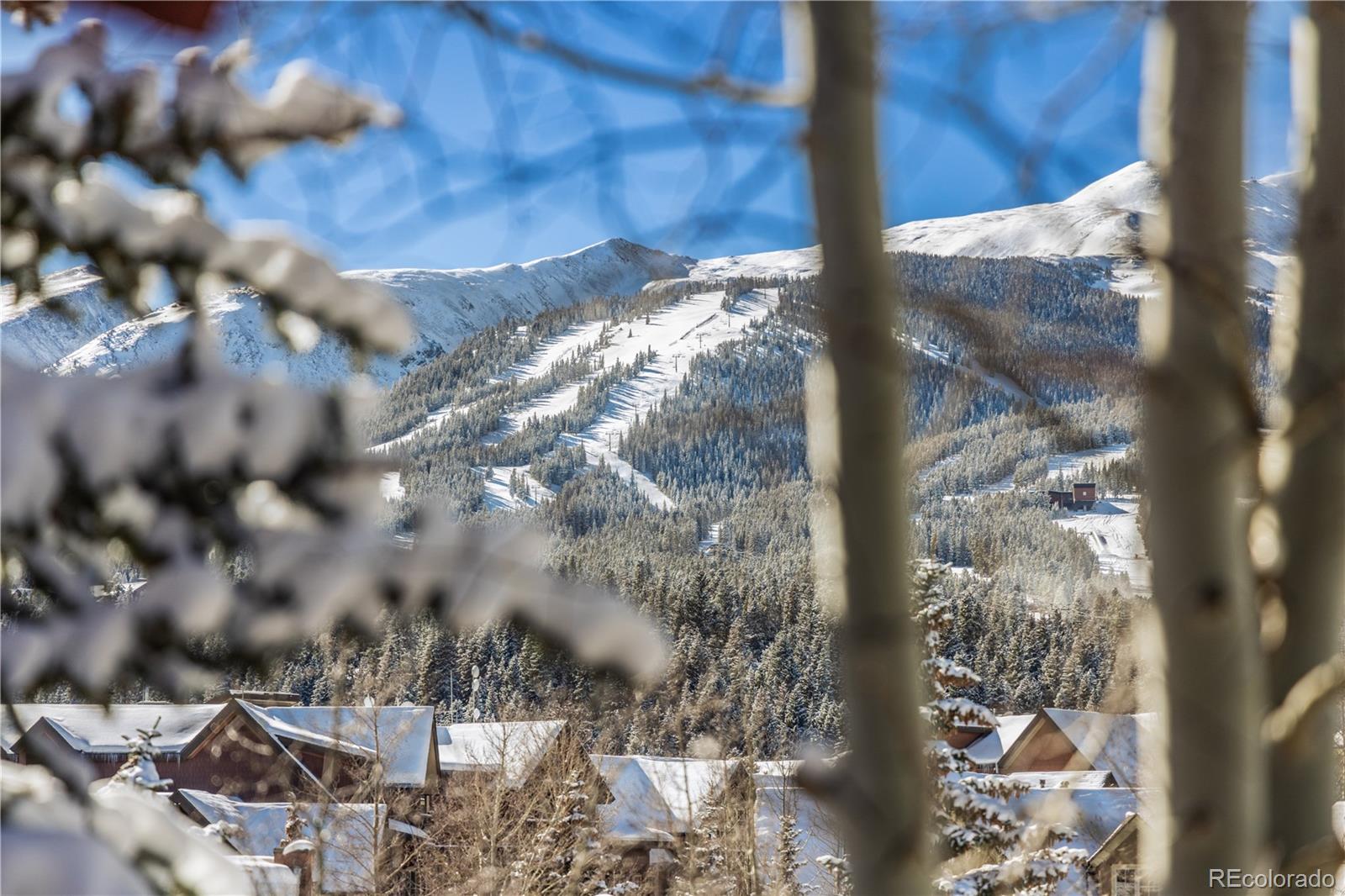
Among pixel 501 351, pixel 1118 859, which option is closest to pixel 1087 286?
pixel 501 351

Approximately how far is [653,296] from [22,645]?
3.61 ft

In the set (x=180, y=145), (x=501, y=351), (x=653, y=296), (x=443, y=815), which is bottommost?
(x=443, y=815)

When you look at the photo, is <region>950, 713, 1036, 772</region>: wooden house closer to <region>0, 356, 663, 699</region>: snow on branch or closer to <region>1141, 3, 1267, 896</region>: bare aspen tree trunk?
<region>1141, 3, 1267, 896</region>: bare aspen tree trunk

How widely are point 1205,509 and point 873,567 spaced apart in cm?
41

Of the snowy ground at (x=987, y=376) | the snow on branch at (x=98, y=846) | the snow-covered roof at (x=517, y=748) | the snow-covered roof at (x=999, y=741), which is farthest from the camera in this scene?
the snow-covered roof at (x=999, y=741)

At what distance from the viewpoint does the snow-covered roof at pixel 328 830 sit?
12562 mm

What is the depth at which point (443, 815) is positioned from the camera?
1975 cm

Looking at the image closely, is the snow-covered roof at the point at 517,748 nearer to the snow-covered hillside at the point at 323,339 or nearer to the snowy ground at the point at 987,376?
the snow-covered hillside at the point at 323,339

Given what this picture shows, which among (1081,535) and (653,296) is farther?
(1081,535)

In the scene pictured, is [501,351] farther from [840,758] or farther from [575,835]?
[575,835]

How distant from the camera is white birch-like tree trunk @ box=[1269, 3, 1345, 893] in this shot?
55.3 inches

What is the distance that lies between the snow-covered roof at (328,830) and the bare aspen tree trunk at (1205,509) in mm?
10786

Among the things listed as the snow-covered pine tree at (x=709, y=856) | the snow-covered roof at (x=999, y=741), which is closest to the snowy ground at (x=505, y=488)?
the snow-covered roof at (x=999, y=741)

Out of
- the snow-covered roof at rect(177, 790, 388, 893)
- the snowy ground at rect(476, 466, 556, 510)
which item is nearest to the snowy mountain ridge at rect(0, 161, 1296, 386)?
the snow-covered roof at rect(177, 790, 388, 893)
